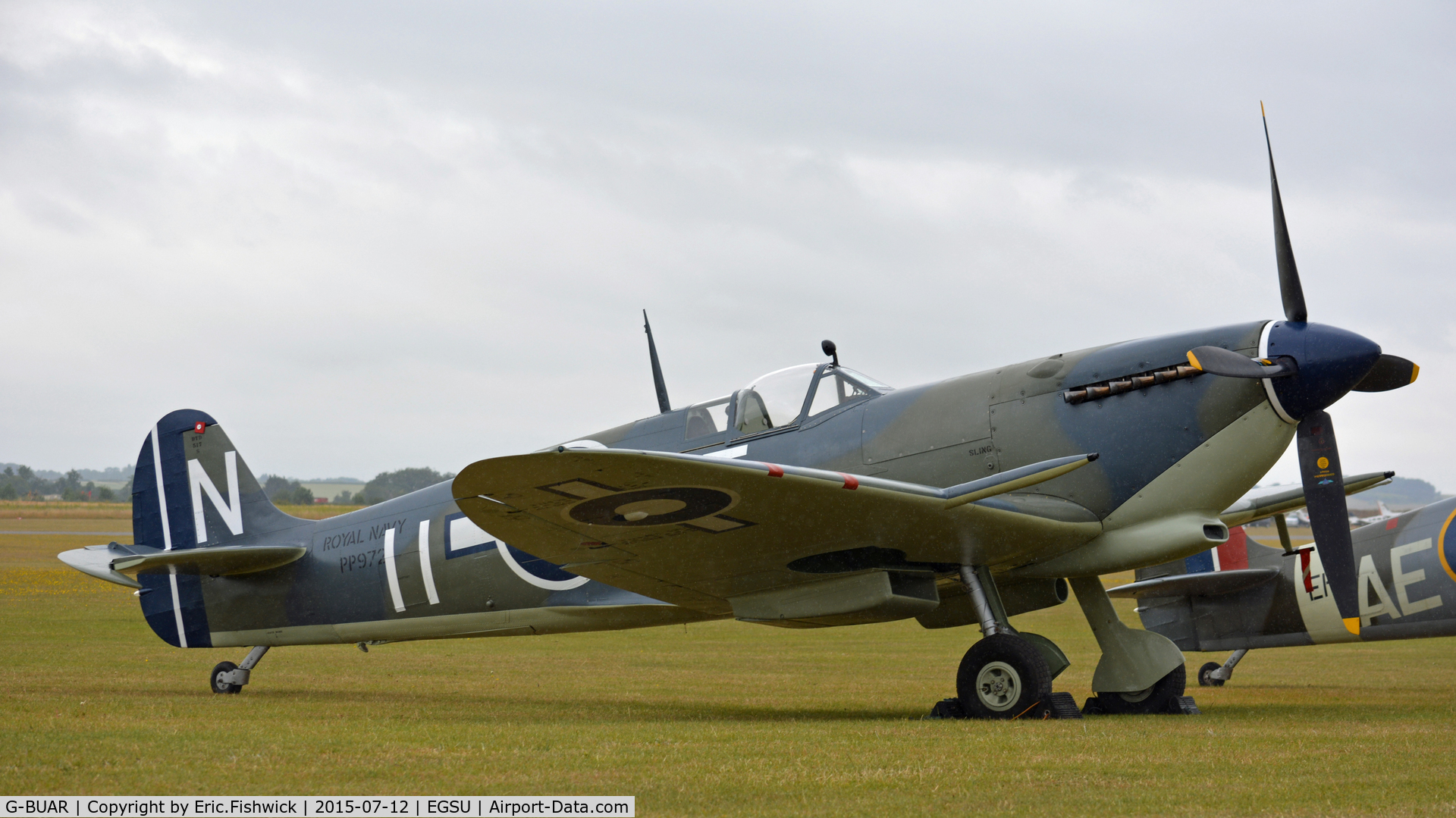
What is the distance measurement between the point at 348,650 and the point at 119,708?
10740mm

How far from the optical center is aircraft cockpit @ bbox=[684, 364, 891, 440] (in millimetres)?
9086

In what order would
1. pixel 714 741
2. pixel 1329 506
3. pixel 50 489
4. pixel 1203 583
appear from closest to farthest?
pixel 714 741 < pixel 1329 506 < pixel 1203 583 < pixel 50 489

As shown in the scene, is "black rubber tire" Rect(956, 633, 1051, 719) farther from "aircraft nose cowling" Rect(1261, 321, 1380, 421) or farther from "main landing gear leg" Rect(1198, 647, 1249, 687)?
"main landing gear leg" Rect(1198, 647, 1249, 687)

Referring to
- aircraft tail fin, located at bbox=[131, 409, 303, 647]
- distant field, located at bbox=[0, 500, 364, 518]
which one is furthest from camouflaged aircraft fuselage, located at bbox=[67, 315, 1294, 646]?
distant field, located at bbox=[0, 500, 364, 518]

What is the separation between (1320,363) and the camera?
7555 millimetres

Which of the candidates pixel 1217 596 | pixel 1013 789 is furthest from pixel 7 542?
pixel 1013 789

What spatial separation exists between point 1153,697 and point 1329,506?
6.36 ft

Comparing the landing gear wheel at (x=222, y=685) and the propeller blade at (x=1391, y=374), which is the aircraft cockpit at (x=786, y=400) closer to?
the propeller blade at (x=1391, y=374)

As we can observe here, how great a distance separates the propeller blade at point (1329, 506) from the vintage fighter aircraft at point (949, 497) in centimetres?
2

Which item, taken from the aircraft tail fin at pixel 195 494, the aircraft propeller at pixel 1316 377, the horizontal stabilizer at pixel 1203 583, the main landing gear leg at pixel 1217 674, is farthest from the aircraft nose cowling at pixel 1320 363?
the aircraft tail fin at pixel 195 494

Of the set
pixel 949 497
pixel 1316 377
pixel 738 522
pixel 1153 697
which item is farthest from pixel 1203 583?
pixel 738 522

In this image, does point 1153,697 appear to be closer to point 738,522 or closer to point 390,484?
point 738,522

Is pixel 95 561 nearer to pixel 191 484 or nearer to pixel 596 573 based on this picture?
pixel 191 484

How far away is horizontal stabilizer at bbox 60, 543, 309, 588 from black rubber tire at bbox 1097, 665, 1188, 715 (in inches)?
295
